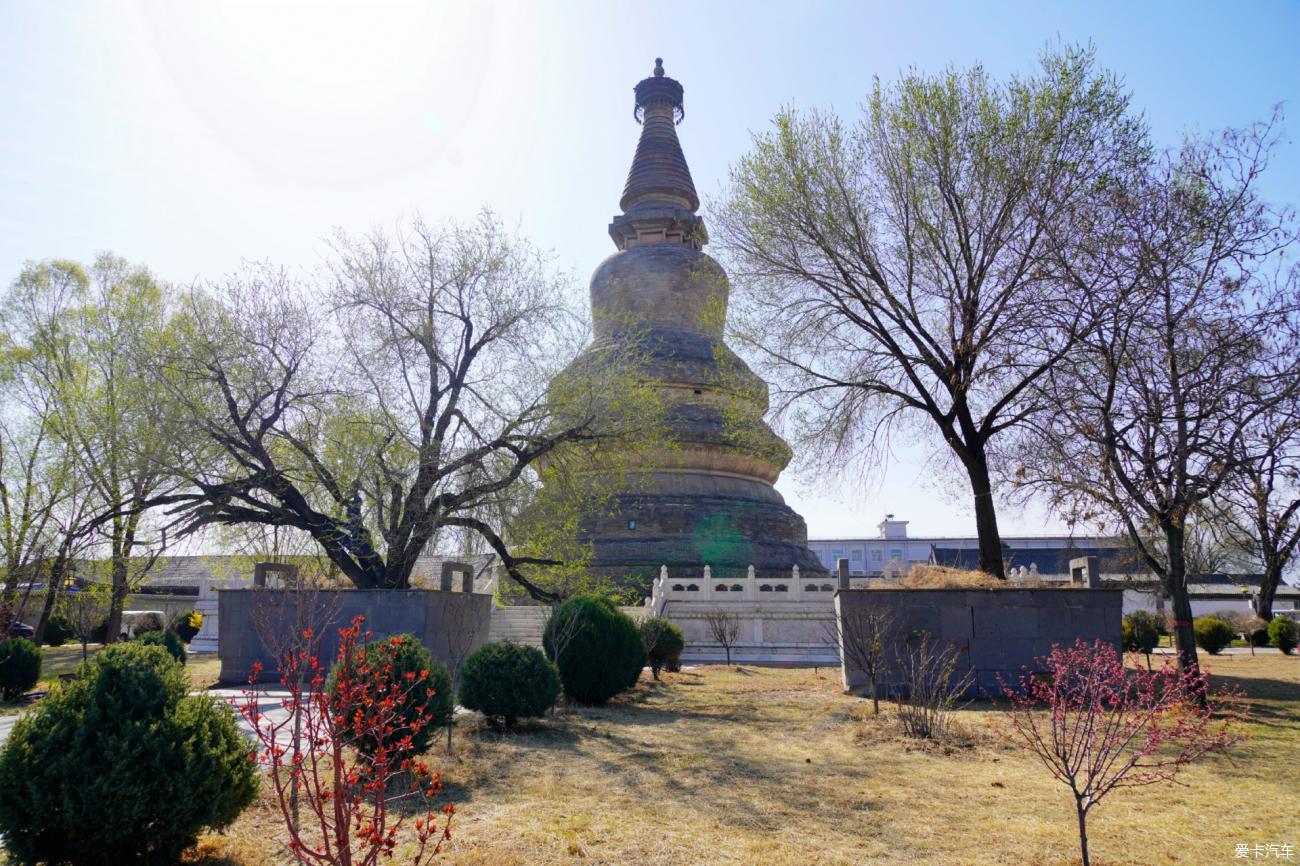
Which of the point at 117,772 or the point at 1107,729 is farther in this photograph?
the point at 1107,729

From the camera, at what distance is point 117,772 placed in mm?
4512

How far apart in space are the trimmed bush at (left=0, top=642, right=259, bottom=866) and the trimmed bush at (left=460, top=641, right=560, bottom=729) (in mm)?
4372

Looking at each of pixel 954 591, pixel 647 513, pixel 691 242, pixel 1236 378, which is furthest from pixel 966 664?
pixel 691 242

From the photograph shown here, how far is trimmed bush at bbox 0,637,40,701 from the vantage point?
43.8 feet

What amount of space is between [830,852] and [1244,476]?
9882 mm

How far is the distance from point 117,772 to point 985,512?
12532 millimetres

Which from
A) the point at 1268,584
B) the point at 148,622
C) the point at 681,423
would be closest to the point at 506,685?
the point at 681,423

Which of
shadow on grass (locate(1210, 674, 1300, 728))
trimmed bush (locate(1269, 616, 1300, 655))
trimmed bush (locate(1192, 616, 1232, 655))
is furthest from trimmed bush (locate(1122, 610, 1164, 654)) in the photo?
shadow on grass (locate(1210, 674, 1300, 728))

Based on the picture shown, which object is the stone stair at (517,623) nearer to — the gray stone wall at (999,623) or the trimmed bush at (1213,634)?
the gray stone wall at (999,623)

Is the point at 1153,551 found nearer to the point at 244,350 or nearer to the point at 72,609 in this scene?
the point at 244,350

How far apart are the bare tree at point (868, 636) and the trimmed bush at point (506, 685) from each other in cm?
426

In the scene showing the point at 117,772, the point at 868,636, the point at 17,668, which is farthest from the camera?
the point at 17,668

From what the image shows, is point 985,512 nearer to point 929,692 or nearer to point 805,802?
point 929,692

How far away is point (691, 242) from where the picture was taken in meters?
30.5
